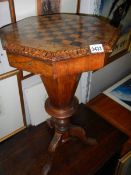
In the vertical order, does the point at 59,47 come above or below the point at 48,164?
above

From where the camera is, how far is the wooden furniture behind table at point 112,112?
1549 mm

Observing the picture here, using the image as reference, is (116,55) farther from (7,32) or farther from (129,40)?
(7,32)

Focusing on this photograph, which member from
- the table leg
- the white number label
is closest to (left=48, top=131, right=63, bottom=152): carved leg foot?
the table leg

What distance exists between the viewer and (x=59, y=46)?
30.7 inches

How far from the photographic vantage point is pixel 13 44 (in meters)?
0.80

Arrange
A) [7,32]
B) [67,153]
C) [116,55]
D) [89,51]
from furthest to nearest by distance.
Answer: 1. [116,55]
2. [67,153]
3. [7,32]
4. [89,51]

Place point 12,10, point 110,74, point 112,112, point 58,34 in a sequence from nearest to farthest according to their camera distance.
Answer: point 58,34 → point 12,10 → point 112,112 → point 110,74

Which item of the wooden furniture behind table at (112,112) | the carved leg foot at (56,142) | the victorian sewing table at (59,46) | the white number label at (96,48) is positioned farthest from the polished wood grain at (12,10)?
the wooden furniture behind table at (112,112)

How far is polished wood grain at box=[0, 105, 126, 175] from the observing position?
49.3 inches

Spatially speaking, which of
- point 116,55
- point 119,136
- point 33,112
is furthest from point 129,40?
point 33,112

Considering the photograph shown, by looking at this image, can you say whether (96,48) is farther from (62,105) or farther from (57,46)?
(62,105)

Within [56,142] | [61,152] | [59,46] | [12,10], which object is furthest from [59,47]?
[61,152]

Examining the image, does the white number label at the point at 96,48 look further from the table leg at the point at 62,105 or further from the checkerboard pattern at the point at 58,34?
the table leg at the point at 62,105

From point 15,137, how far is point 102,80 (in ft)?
2.82
